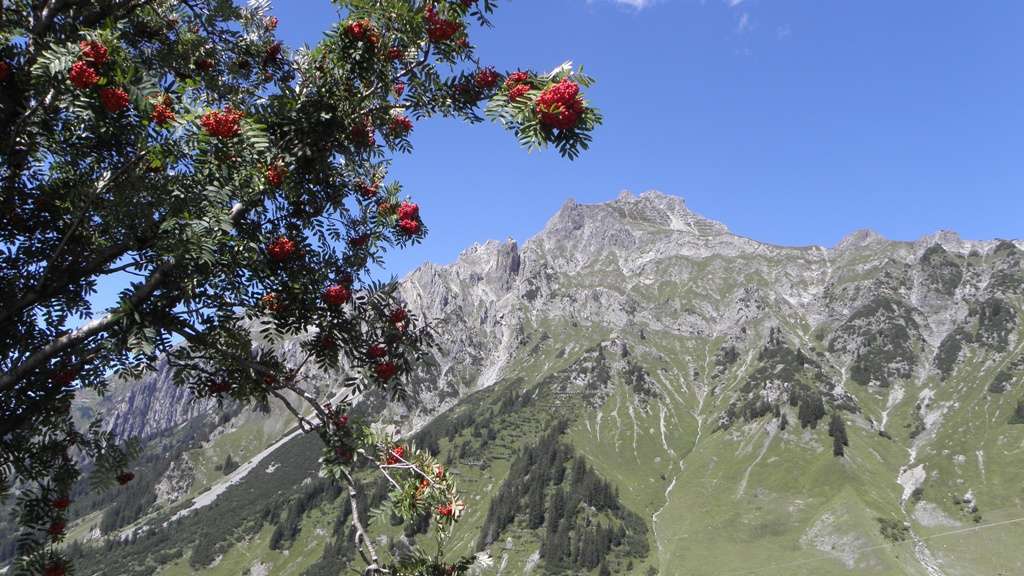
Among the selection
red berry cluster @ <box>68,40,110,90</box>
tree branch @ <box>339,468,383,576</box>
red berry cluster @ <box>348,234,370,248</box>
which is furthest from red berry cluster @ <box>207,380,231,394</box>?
red berry cluster @ <box>68,40,110,90</box>

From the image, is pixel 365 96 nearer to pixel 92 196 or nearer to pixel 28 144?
pixel 92 196

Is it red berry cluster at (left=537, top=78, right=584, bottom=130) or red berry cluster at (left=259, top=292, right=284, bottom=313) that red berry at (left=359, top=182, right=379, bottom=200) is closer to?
red berry cluster at (left=259, top=292, right=284, bottom=313)

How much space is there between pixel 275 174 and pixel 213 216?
89 cm

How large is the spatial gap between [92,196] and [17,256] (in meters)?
2.57

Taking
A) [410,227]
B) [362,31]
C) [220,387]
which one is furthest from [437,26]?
[220,387]

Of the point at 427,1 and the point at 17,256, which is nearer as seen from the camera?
the point at 427,1

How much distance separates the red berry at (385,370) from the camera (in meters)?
7.44

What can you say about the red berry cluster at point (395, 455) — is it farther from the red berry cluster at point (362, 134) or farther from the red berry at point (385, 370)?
the red berry cluster at point (362, 134)

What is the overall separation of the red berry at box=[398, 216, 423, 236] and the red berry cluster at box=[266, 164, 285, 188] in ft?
6.66

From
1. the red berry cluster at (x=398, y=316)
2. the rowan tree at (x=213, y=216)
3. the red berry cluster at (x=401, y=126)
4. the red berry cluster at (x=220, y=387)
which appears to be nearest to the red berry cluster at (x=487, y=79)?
the rowan tree at (x=213, y=216)

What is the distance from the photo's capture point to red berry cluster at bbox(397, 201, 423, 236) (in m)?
8.30

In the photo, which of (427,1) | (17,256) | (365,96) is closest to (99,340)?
(17,256)

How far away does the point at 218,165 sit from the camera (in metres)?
6.25

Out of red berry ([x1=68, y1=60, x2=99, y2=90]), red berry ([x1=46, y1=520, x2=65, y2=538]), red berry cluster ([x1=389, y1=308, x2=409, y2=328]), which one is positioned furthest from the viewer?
red berry cluster ([x1=389, y1=308, x2=409, y2=328])
